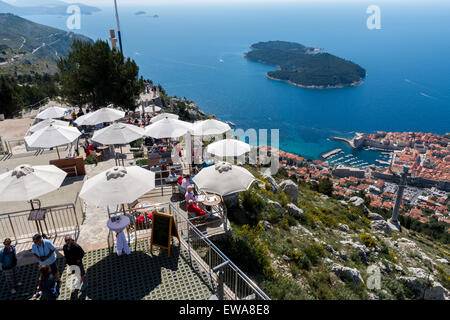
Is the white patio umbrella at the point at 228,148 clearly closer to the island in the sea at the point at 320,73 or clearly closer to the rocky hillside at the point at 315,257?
the rocky hillside at the point at 315,257

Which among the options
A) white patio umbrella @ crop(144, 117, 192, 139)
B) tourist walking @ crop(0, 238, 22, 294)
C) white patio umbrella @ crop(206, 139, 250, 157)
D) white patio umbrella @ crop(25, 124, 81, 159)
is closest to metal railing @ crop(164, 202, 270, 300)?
white patio umbrella @ crop(206, 139, 250, 157)

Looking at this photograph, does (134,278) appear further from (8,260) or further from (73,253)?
(8,260)

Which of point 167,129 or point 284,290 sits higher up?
point 167,129

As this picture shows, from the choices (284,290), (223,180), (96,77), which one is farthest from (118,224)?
(96,77)

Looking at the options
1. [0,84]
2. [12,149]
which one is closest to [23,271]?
[12,149]

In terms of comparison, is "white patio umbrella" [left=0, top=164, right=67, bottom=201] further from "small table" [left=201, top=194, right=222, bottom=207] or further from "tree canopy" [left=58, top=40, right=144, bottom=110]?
"tree canopy" [left=58, top=40, right=144, bottom=110]

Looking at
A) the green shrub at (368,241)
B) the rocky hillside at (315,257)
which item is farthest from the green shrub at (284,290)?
the green shrub at (368,241)

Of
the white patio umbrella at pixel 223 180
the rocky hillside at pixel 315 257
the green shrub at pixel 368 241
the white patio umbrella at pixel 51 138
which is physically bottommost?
the green shrub at pixel 368 241
